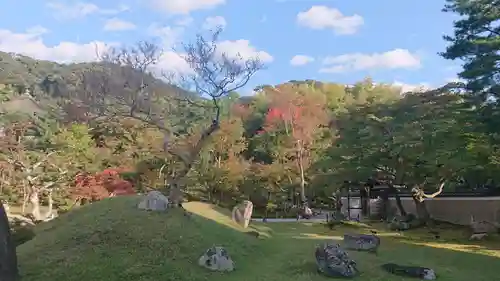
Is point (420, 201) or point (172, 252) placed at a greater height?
point (420, 201)

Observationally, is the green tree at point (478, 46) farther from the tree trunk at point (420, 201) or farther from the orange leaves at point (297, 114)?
the orange leaves at point (297, 114)

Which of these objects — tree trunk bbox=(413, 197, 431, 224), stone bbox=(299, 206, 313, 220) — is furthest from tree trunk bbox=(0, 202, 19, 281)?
stone bbox=(299, 206, 313, 220)

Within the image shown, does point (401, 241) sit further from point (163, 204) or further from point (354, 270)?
point (163, 204)

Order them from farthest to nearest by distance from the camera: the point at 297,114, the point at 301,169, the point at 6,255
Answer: the point at 297,114 → the point at 301,169 → the point at 6,255

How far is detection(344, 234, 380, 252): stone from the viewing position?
35.9 feet

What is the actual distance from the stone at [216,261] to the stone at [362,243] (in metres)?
3.52

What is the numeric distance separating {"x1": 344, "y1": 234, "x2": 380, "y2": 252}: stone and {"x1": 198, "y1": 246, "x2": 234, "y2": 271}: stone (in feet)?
11.5

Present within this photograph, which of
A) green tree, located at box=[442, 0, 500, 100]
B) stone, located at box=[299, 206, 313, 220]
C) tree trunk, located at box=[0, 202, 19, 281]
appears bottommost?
stone, located at box=[299, 206, 313, 220]

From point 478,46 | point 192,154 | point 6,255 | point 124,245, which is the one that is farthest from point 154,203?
point 478,46

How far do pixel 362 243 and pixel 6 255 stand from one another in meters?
7.64

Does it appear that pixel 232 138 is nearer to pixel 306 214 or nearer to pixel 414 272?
pixel 306 214

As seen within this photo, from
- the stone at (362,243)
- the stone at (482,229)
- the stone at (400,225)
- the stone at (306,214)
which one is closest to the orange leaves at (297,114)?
the stone at (306,214)

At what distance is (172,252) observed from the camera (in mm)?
9211

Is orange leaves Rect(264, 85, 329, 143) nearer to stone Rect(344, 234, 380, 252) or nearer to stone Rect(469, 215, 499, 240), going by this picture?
stone Rect(469, 215, 499, 240)
